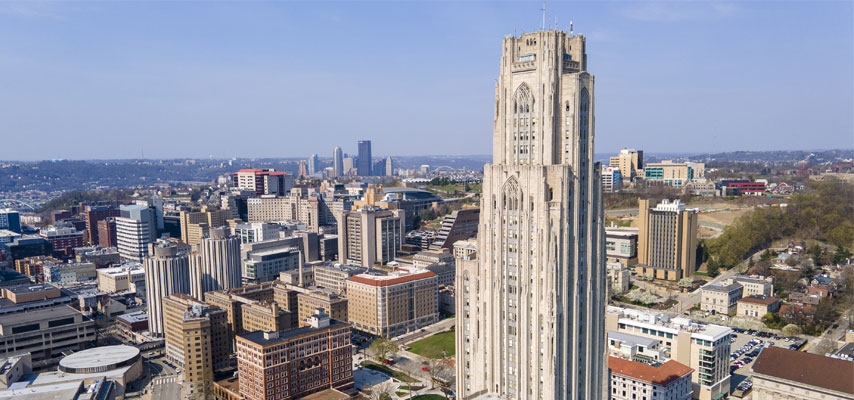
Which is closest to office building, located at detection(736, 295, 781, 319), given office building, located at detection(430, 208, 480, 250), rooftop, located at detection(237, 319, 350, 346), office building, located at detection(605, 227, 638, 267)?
office building, located at detection(605, 227, 638, 267)

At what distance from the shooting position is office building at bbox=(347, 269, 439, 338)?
81.6 metres

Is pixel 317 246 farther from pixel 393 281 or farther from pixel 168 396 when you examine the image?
pixel 168 396

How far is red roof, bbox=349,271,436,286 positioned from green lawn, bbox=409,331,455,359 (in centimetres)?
956

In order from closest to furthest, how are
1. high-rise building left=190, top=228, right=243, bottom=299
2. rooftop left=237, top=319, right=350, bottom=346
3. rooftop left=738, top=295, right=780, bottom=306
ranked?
1. rooftop left=237, top=319, right=350, bottom=346
2. rooftop left=738, top=295, right=780, bottom=306
3. high-rise building left=190, top=228, right=243, bottom=299

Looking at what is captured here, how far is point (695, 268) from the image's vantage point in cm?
10725

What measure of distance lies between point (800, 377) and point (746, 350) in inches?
959

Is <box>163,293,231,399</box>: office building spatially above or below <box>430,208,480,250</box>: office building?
below

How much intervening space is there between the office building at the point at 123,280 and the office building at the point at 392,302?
44.6 metres

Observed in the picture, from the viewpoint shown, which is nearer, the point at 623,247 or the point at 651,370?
the point at 651,370

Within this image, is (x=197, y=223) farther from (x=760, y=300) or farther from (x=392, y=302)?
(x=760, y=300)

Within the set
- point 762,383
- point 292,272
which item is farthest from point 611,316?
point 292,272

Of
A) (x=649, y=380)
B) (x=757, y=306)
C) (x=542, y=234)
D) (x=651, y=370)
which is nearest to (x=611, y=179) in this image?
(x=757, y=306)

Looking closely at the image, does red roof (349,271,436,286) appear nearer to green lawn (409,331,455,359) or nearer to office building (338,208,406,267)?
green lawn (409,331,455,359)

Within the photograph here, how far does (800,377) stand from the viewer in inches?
1924
